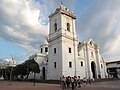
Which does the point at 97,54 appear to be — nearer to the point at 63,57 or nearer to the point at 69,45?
the point at 69,45

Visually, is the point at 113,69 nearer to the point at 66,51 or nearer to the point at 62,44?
the point at 66,51

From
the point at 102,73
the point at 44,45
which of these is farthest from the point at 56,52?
the point at 44,45

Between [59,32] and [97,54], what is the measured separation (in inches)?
694

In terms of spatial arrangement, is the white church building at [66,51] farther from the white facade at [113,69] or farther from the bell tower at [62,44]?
the white facade at [113,69]

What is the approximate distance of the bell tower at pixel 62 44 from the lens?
37.9 m

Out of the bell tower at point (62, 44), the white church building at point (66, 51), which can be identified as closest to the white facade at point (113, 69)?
the white church building at point (66, 51)

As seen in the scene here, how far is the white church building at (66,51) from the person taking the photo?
38250mm

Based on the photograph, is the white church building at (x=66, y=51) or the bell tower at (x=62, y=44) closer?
the bell tower at (x=62, y=44)

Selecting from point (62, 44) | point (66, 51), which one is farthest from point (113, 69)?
point (62, 44)

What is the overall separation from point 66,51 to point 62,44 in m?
2.18

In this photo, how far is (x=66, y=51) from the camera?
39.1 m

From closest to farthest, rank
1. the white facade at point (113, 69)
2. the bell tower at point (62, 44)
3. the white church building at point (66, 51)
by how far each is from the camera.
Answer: the bell tower at point (62, 44)
the white church building at point (66, 51)
the white facade at point (113, 69)

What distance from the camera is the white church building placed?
38.2 meters

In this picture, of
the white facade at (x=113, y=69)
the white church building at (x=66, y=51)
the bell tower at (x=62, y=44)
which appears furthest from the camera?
the white facade at (x=113, y=69)
